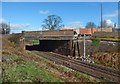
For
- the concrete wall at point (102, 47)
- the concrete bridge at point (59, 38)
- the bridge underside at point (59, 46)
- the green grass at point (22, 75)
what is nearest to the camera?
the green grass at point (22, 75)

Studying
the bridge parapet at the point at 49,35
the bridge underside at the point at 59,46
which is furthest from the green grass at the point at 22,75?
the bridge underside at the point at 59,46

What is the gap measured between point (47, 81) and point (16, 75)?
1239mm

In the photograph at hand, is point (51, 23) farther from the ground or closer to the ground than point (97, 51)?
farther from the ground

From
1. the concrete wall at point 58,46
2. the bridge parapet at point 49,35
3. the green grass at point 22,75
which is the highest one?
the bridge parapet at point 49,35

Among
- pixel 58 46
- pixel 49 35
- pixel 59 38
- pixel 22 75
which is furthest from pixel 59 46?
pixel 22 75

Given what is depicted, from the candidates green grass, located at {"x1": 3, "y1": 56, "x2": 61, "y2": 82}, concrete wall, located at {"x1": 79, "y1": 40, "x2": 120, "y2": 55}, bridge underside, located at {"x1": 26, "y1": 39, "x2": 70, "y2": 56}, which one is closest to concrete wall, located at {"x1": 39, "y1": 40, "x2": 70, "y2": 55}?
bridge underside, located at {"x1": 26, "y1": 39, "x2": 70, "y2": 56}

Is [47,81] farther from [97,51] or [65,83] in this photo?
[97,51]

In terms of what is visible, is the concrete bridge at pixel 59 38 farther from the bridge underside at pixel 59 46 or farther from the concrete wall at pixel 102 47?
the concrete wall at pixel 102 47

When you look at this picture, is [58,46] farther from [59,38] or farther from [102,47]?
[102,47]

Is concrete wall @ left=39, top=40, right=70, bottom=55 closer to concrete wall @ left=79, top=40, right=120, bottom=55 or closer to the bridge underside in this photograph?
the bridge underside

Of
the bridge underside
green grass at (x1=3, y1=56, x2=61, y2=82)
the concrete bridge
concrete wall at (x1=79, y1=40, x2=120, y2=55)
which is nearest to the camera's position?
green grass at (x1=3, y1=56, x2=61, y2=82)

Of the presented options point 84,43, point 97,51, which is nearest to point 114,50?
point 97,51

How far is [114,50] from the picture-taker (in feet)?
108

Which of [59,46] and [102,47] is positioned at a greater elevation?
[102,47]
